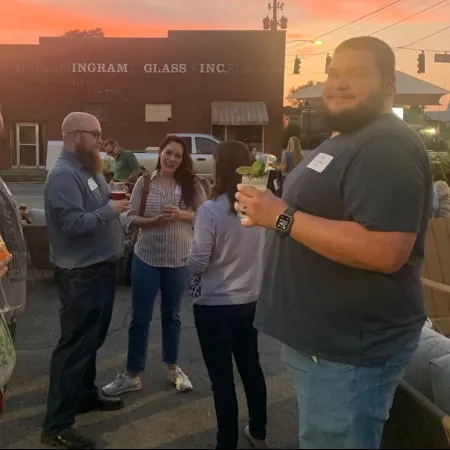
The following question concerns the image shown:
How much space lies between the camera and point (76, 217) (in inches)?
129

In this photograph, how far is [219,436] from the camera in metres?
3.17

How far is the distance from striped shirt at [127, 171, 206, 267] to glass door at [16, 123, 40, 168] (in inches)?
1031

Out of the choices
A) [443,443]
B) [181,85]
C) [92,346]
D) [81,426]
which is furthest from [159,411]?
[181,85]

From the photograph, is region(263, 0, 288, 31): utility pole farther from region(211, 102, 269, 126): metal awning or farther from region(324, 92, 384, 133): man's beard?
region(324, 92, 384, 133): man's beard

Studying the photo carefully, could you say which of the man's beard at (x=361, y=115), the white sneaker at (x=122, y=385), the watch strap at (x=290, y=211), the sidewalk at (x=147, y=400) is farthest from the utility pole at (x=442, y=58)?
the watch strap at (x=290, y=211)

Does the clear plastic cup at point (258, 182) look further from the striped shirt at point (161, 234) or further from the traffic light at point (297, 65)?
the traffic light at point (297, 65)

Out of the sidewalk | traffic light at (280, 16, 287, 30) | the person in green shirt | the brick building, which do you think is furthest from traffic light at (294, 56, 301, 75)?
the sidewalk

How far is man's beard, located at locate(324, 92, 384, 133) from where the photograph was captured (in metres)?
1.85

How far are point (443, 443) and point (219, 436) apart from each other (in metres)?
1.25

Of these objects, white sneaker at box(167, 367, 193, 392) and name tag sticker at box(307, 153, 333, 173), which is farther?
white sneaker at box(167, 367, 193, 392)

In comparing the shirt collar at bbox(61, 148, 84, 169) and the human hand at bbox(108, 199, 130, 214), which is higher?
the shirt collar at bbox(61, 148, 84, 169)

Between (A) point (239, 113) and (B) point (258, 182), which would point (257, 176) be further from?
(A) point (239, 113)

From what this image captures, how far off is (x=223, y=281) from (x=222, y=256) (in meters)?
0.13

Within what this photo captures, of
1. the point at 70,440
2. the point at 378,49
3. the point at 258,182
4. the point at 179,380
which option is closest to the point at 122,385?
the point at 179,380
